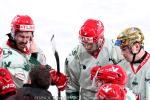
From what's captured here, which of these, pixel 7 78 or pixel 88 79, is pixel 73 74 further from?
pixel 7 78

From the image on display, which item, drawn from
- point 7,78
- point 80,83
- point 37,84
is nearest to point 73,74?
point 80,83

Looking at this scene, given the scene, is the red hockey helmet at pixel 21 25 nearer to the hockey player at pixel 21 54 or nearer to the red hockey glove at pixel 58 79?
the hockey player at pixel 21 54

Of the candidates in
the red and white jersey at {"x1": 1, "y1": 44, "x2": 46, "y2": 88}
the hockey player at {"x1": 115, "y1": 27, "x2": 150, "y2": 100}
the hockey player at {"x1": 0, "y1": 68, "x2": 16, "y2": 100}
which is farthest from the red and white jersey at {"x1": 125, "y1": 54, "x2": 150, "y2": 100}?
the hockey player at {"x1": 0, "y1": 68, "x2": 16, "y2": 100}

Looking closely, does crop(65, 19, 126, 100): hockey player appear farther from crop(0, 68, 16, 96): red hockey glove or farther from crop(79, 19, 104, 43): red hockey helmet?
crop(0, 68, 16, 96): red hockey glove

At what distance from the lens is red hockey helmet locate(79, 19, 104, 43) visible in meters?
7.20

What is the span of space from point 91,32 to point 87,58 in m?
0.46

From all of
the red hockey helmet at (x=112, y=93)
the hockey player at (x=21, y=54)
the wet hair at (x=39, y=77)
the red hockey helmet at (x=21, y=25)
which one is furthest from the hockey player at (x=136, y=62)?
the wet hair at (x=39, y=77)

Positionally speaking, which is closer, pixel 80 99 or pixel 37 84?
pixel 37 84

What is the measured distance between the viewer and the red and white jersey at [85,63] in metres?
7.49

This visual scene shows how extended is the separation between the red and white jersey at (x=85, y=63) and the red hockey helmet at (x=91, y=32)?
264 millimetres

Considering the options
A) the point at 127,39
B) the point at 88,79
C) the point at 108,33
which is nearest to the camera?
the point at 127,39

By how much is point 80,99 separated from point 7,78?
1.58 meters

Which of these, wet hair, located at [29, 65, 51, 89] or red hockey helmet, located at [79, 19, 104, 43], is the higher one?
red hockey helmet, located at [79, 19, 104, 43]

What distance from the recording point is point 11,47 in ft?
24.2
